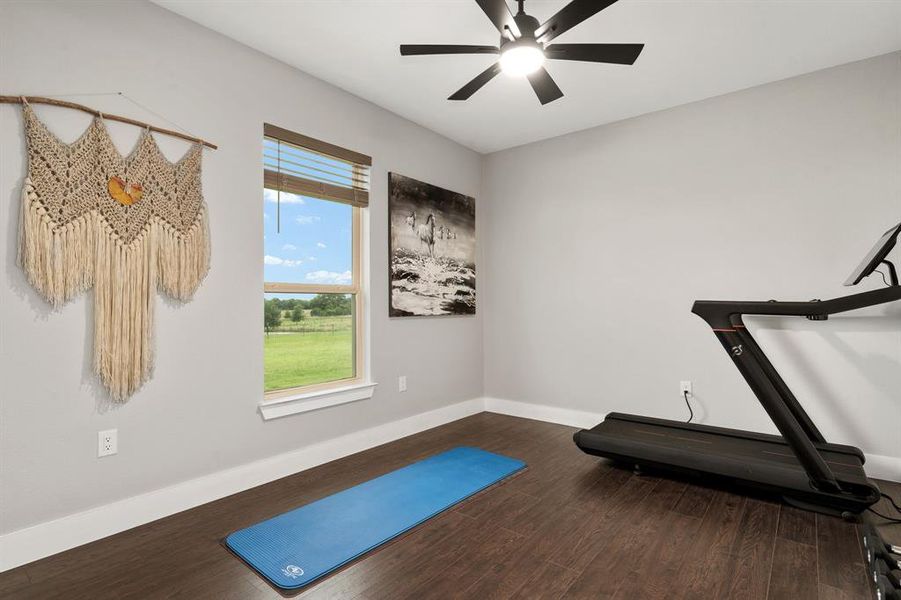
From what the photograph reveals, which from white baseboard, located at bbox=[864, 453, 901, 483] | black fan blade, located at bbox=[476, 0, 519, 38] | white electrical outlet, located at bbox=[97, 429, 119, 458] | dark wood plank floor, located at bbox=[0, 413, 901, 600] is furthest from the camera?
white baseboard, located at bbox=[864, 453, 901, 483]

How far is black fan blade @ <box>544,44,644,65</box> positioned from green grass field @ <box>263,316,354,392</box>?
2303 millimetres

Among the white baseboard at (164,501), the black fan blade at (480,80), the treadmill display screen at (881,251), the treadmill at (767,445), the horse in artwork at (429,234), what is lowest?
the white baseboard at (164,501)

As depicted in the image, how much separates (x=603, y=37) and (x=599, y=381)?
8.75ft

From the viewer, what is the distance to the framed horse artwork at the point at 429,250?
3795mm

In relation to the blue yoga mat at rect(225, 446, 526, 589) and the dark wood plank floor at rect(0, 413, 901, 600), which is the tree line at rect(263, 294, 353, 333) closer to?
the dark wood plank floor at rect(0, 413, 901, 600)

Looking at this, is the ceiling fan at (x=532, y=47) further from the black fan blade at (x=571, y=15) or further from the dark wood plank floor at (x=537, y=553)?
the dark wood plank floor at (x=537, y=553)

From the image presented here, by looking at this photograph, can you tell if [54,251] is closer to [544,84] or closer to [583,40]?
[544,84]

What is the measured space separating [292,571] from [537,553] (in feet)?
3.48

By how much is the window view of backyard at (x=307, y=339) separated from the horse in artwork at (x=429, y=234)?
919 mm

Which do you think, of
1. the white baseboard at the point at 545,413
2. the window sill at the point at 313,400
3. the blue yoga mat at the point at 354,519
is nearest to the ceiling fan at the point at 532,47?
the window sill at the point at 313,400

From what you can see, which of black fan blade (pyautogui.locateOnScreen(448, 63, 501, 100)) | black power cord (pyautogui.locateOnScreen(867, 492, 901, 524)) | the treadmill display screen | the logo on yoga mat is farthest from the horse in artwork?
black power cord (pyautogui.locateOnScreen(867, 492, 901, 524))

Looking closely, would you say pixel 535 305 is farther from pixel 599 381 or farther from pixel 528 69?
pixel 528 69

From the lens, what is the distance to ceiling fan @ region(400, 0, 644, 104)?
77.0 inches

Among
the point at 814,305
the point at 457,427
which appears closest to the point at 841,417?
the point at 814,305
